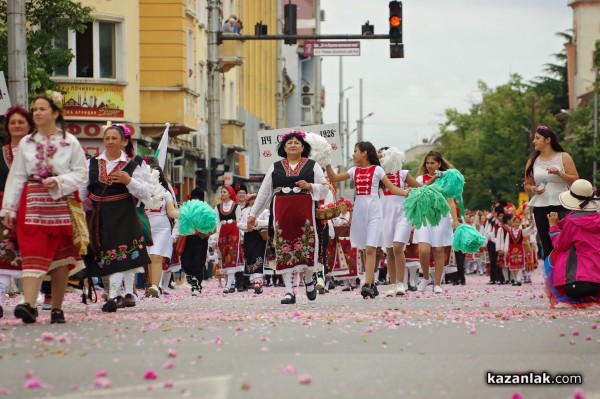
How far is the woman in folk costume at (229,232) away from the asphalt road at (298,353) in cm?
960

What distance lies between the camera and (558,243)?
15.2 meters

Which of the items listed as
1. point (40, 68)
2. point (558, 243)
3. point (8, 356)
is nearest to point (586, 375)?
point (8, 356)

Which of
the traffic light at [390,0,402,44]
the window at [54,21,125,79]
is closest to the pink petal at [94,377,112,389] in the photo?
the traffic light at [390,0,402,44]

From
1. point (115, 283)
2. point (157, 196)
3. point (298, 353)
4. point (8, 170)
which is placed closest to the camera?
point (298, 353)

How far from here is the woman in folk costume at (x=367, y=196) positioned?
18.0 meters

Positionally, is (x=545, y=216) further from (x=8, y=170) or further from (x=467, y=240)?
(x=467, y=240)

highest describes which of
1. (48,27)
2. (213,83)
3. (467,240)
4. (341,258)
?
(48,27)

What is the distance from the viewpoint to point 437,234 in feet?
67.3

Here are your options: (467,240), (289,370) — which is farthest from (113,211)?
(467,240)

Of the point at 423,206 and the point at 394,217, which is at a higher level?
the point at 423,206

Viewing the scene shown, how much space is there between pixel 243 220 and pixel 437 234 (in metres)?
4.38

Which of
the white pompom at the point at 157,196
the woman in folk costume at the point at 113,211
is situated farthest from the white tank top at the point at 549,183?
the white pompom at the point at 157,196

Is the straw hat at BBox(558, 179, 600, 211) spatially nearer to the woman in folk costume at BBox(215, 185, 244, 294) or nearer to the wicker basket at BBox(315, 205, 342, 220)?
the wicker basket at BBox(315, 205, 342, 220)

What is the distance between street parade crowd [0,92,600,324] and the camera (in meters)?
12.7
